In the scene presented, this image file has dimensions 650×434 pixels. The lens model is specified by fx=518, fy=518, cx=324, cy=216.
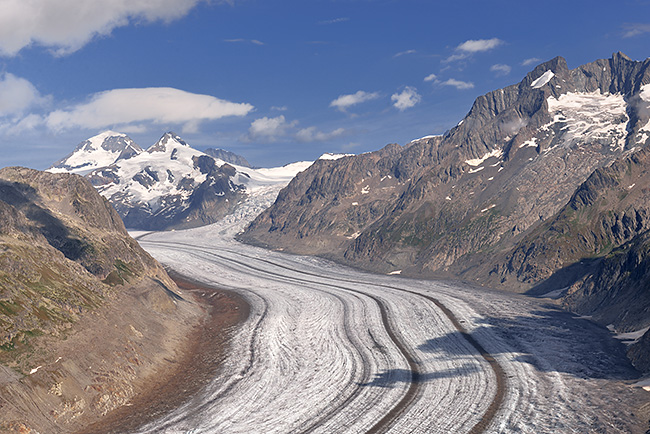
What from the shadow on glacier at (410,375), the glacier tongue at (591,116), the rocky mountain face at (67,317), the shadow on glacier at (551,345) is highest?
the glacier tongue at (591,116)

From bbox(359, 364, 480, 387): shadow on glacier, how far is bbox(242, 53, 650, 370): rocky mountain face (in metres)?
25.0

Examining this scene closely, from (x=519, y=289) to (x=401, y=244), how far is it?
4480 centimetres

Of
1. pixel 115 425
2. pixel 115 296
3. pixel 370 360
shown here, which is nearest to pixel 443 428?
pixel 370 360

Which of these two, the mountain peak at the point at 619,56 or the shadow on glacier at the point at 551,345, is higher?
the mountain peak at the point at 619,56

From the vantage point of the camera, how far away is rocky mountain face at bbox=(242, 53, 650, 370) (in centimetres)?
9456

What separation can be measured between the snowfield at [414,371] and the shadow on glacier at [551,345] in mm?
126

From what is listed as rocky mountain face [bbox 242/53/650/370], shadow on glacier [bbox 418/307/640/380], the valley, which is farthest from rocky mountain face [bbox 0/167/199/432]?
rocky mountain face [bbox 242/53/650/370]

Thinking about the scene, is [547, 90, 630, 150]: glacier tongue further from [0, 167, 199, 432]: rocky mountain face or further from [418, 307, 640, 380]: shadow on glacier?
[0, 167, 199, 432]: rocky mountain face

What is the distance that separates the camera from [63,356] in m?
40.1

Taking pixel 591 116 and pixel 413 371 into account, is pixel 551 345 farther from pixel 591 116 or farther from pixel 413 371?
pixel 591 116

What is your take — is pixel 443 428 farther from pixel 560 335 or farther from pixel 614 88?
pixel 614 88

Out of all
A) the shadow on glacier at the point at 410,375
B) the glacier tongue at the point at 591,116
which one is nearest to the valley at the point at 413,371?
the shadow on glacier at the point at 410,375

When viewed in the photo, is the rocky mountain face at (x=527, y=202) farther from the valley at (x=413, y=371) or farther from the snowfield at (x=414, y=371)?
the valley at (x=413, y=371)

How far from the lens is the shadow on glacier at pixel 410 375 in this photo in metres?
43.3
